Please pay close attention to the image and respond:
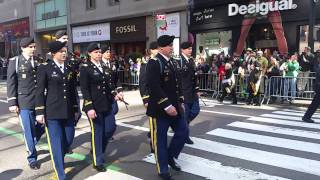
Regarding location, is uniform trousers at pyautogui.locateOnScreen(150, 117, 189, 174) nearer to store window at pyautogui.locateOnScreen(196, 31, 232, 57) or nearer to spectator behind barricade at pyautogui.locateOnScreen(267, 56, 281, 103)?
spectator behind barricade at pyautogui.locateOnScreen(267, 56, 281, 103)

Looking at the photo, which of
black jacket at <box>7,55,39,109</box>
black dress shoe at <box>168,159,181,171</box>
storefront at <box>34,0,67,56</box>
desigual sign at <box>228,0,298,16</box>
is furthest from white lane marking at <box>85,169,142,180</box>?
storefront at <box>34,0,67,56</box>

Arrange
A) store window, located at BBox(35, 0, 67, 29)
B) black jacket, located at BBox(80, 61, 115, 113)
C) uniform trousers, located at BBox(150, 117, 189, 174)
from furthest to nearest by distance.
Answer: store window, located at BBox(35, 0, 67, 29)
black jacket, located at BBox(80, 61, 115, 113)
uniform trousers, located at BBox(150, 117, 189, 174)

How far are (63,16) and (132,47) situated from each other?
9.09 meters

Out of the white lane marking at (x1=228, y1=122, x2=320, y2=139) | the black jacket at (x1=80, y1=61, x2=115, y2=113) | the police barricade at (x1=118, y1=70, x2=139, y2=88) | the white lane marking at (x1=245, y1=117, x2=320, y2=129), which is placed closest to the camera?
the black jacket at (x1=80, y1=61, x2=115, y2=113)

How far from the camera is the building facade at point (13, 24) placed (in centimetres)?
4009

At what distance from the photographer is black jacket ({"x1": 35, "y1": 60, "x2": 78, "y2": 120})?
211 inches

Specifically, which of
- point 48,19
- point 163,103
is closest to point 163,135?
point 163,103

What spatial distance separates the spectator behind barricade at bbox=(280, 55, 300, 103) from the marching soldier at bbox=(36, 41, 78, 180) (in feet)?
31.3

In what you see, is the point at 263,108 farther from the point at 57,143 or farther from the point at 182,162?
the point at 57,143

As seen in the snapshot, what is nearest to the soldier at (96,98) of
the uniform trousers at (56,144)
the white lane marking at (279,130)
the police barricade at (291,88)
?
the uniform trousers at (56,144)

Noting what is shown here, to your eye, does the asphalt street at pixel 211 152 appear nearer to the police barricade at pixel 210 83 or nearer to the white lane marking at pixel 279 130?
the white lane marking at pixel 279 130

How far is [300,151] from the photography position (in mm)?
7109

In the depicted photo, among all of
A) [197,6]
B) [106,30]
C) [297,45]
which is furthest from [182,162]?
[106,30]

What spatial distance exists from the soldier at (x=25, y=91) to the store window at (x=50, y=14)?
2872cm
